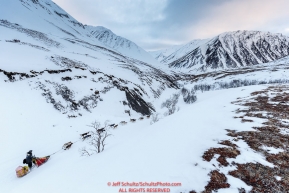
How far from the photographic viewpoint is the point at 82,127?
26859mm

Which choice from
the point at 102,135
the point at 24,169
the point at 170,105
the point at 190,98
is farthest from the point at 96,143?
the point at 190,98

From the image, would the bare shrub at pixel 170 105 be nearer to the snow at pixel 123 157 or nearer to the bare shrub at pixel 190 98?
the bare shrub at pixel 190 98

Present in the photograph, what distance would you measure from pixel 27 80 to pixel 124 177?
107 ft

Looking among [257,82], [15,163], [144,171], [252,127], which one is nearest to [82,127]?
[15,163]

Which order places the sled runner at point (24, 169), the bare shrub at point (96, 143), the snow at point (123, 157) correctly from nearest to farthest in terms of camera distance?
the snow at point (123, 157) → the sled runner at point (24, 169) → the bare shrub at point (96, 143)

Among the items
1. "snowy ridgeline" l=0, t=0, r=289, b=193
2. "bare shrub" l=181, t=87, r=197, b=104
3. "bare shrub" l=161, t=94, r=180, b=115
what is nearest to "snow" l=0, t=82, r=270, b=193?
"snowy ridgeline" l=0, t=0, r=289, b=193

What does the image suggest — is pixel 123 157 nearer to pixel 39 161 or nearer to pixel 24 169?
pixel 24 169

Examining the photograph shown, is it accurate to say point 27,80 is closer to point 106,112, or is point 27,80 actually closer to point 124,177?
point 106,112

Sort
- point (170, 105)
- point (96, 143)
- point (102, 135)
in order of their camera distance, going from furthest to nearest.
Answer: point (170, 105), point (102, 135), point (96, 143)

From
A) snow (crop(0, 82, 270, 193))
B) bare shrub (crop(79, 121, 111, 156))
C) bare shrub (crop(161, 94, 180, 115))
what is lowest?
bare shrub (crop(161, 94, 180, 115))

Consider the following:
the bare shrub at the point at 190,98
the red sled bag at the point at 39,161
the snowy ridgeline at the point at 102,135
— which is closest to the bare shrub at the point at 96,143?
the snowy ridgeline at the point at 102,135

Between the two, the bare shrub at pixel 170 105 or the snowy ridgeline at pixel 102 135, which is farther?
the bare shrub at pixel 170 105

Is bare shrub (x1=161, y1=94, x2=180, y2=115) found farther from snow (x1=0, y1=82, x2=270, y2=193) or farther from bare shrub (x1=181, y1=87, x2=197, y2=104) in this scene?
snow (x1=0, y1=82, x2=270, y2=193)

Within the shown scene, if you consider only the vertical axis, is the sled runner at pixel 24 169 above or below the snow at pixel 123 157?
below
